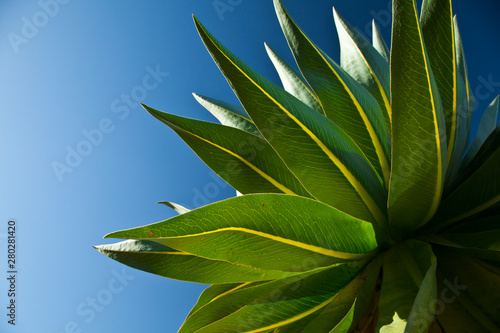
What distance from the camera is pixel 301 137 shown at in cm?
37

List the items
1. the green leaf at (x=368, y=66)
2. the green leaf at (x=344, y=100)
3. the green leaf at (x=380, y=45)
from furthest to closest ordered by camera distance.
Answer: the green leaf at (x=380, y=45) < the green leaf at (x=368, y=66) < the green leaf at (x=344, y=100)

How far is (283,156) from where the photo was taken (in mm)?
376

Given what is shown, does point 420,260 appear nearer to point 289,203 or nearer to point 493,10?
point 289,203

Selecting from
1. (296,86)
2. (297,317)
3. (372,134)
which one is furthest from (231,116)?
(297,317)

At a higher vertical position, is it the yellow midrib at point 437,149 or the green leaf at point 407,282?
the yellow midrib at point 437,149

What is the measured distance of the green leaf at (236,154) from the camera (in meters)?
0.43

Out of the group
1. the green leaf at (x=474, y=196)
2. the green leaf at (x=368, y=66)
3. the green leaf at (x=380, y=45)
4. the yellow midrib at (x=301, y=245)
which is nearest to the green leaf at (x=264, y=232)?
the yellow midrib at (x=301, y=245)

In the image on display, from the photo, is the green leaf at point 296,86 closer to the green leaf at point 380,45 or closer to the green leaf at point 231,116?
the green leaf at point 231,116

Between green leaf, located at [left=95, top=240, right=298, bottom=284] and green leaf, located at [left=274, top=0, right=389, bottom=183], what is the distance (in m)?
0.22

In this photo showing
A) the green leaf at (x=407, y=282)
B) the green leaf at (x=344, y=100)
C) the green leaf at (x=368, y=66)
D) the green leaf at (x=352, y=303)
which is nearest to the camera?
the green leaf at (x=407, y=282)

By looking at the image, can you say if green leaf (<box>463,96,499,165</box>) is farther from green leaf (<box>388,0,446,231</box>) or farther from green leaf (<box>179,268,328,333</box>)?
green leaf (<box>179,268,328,333</box>)

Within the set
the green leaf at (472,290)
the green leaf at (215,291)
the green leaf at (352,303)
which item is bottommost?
the green leaf at (472,290)

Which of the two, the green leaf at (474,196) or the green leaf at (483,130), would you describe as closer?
the green leaf at (474,196)

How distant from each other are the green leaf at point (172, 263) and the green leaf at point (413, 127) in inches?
6.8
